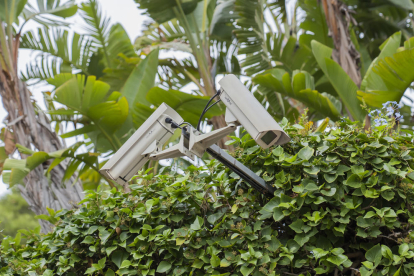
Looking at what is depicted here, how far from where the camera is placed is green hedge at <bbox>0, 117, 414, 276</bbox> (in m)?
2.00

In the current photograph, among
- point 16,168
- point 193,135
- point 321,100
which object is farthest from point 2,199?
point 193,135

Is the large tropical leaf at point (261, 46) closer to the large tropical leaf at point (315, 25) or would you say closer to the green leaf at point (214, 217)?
the large tropical leaf at point (315, 25)

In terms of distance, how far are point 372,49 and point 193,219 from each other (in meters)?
6.78

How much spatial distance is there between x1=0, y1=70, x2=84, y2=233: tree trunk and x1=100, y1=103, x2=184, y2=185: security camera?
2.93 metres

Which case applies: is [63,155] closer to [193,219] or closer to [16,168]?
[16,168]

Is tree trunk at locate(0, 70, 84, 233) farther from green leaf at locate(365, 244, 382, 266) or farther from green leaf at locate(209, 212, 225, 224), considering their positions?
green leaf at locate(365, 244, 382, 266)

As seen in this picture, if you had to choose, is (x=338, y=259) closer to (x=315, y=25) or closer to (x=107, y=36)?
(x=315, y=25)

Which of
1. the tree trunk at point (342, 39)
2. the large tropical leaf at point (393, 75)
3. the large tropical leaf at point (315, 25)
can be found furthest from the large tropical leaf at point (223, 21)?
the large tropical leaf at point (393, 75)

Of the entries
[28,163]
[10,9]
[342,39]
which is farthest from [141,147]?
[10,9]

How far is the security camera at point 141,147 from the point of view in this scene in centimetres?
198

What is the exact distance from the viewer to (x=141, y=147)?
1996 millimetres

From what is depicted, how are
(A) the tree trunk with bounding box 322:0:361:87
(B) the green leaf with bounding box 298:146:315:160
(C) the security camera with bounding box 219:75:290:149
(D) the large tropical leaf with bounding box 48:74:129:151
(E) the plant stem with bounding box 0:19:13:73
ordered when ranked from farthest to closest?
1. (E) the plant stem with bounding box 0:19:13:73
2. (A) the tree trunk with bounding box 322:0:361:87
3. (D) the large tropical leaf with bounding box 48:74:129:151
4. (B) the green leaf with bounding box 298:146:315:160
5. (C) the security camera with bounding box 219:75:290:149

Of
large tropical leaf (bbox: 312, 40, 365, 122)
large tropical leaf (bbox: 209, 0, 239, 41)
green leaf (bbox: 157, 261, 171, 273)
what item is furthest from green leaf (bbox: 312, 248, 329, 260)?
large tropical leaf (bbox: 209, 0, 239, 41)

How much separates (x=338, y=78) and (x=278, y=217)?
2.86 m
